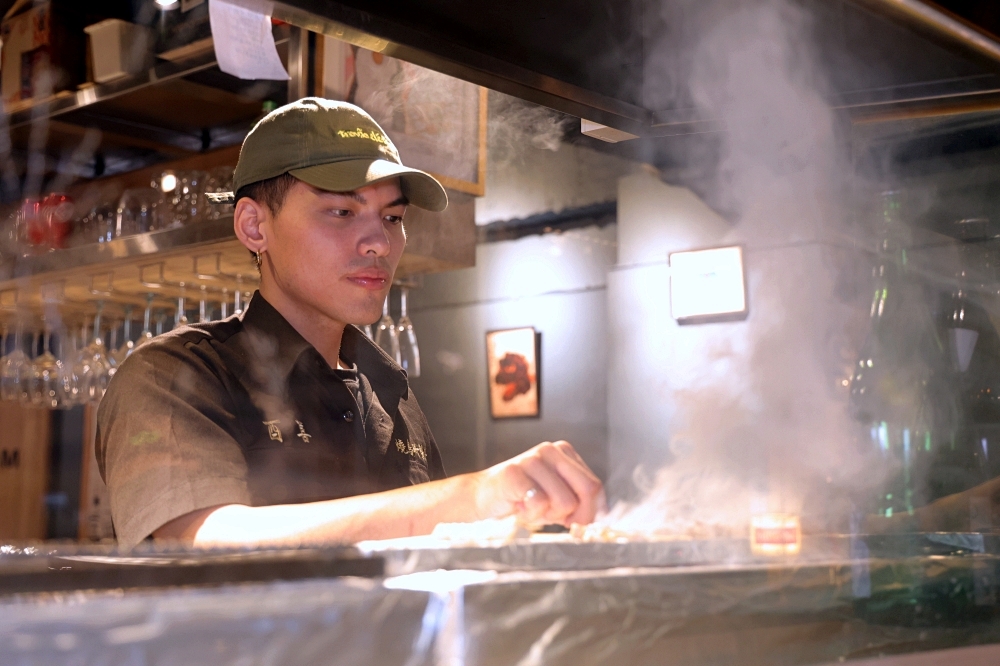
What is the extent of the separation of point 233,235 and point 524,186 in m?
0.69

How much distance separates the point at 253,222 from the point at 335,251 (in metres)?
0.17

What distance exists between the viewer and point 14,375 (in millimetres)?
2424

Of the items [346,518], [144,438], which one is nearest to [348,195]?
[144,438]

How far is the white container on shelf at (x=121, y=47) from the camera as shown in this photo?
2195 millimetres

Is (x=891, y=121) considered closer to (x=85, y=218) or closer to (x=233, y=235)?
(x=233, y=235)

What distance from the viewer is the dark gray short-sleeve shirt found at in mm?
992

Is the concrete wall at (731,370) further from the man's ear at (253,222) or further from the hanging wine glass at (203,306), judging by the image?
the hanging wine glass at (203,306)

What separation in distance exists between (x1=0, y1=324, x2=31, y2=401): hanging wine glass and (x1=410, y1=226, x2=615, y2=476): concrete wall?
41.6 inches

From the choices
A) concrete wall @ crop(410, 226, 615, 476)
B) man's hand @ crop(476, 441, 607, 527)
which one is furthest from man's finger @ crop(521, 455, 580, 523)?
concrete wall @ crop(410, 226, 615, 476)

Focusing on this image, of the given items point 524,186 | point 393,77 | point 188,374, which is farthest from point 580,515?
point 524,186

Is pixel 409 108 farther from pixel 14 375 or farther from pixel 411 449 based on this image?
pixel 14 375

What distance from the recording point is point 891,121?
1.14 meters

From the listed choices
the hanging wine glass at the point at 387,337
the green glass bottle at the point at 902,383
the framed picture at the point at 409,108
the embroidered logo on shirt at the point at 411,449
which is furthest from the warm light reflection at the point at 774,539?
the hanging wine glass at the point at 387,337

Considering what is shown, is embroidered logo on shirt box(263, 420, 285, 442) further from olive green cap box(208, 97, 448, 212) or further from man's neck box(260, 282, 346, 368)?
olive green cap box(208, 97, 448, 212)
